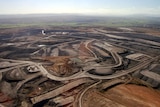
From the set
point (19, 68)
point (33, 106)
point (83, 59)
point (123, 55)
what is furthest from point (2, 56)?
point (123, 55)

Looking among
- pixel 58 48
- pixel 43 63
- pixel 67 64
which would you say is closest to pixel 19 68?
pixel 43 63

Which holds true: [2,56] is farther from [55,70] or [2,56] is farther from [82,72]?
[82,72]

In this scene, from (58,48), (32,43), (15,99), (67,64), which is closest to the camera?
(15,99)

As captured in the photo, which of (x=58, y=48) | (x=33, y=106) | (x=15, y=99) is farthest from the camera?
(x=58, y=48)

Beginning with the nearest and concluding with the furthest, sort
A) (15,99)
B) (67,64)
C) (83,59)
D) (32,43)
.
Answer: (15,99)
(67,64)
(83,59)
(32,43)

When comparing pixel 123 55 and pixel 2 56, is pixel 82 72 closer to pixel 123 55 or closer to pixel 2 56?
pixel 123 55

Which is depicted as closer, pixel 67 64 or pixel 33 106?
pixel 33 106
